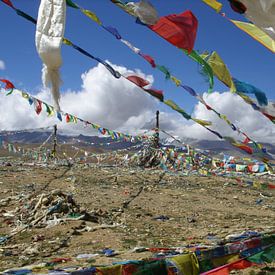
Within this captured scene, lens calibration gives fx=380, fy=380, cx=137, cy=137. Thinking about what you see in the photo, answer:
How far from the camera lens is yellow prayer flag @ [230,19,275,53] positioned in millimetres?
3740

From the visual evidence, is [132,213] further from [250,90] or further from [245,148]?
[250,90]

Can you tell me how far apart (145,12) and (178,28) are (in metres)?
0.37

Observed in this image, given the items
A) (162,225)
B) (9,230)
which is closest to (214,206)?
(162,225)

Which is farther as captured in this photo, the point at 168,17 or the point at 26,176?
the point at 26,176

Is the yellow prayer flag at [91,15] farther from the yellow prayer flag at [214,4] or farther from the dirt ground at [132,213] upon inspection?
the dirt ground at [132,213]

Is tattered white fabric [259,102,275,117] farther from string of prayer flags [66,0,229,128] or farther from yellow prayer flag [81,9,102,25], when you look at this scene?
yellow prayer flag [81,9,102,25]

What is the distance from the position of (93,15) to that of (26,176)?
15.9 m

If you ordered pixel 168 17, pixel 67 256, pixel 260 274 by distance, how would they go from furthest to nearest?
pixel 67 256
pixel 260 274
pixel 168 17

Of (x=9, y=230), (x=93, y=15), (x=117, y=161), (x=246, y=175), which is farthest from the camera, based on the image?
(x=117, y=161)

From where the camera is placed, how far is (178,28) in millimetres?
→ 3475

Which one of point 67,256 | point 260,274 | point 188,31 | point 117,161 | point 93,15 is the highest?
point 117,161

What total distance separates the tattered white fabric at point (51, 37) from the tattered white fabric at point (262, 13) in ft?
5.94

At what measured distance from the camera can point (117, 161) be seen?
103 feet

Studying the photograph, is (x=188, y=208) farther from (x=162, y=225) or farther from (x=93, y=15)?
(x=93, y=15)
